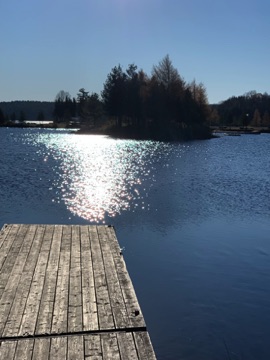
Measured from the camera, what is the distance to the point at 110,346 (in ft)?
20.5

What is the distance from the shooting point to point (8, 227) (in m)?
13.6

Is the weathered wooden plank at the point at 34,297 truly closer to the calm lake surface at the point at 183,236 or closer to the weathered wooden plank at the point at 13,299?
A: the weathered wooden plank at the point at 13,299

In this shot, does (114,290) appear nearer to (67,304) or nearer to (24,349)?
(67,304)

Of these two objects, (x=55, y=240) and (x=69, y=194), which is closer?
A: (x=55, y=240)

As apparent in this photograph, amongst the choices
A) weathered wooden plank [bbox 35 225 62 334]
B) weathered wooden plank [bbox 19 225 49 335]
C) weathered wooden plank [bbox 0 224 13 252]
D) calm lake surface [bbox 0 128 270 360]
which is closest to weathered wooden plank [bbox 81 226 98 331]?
weathered wooden plank [bbox 35 225 62 334]

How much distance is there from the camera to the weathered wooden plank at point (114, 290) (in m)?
7.09

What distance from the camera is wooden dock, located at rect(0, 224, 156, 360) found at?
6.16 m

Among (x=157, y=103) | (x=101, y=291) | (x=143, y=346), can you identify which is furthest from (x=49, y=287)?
(x=157, y=103)

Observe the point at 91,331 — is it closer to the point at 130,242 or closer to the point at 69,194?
the point at 130,242

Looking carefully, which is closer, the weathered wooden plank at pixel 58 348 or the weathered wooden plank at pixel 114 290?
the weathered wooden plank at pixel 58 348

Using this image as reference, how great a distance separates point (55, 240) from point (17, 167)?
85.7 ft

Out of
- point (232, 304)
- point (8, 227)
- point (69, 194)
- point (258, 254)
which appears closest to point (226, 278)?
point (232, 304)

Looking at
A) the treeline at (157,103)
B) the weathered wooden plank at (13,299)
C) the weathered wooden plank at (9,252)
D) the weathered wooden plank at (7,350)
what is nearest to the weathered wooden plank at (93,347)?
the weathered wooden plank at (7,350)

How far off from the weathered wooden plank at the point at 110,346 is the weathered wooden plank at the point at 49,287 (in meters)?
0.97
